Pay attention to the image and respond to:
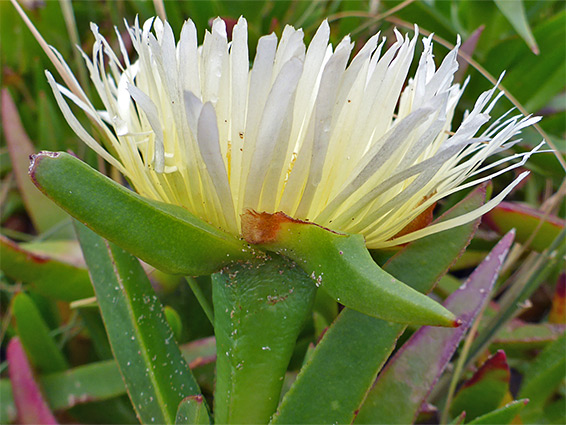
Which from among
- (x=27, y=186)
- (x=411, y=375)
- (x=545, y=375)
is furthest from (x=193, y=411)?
(x=27, y=186)

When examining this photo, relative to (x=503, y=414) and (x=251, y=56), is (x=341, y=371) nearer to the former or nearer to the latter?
(x=503, y=414)

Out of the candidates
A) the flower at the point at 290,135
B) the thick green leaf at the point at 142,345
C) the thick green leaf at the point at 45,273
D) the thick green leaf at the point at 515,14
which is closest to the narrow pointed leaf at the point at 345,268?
the flower at the point at 290,135

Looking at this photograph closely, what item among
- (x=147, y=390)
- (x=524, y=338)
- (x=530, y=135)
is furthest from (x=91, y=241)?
(x=530, y=135)

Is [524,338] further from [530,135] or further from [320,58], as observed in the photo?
[320,58]

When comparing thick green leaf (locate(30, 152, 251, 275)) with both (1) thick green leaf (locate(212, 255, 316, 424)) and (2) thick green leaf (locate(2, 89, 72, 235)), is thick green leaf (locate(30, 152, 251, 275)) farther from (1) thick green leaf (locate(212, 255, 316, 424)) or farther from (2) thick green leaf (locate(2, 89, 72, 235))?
(2) thick green leaf (locate(2, 89, 72, 235))

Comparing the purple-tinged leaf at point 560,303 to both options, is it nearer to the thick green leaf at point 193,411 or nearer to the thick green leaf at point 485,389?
the thick green leaf at point 485,389
